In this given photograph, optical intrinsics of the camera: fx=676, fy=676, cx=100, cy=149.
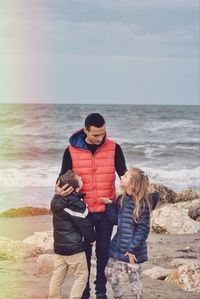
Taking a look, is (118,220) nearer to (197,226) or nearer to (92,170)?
(92,170)

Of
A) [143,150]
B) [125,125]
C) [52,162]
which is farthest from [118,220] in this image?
[125,125]

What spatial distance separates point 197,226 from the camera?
10656mm

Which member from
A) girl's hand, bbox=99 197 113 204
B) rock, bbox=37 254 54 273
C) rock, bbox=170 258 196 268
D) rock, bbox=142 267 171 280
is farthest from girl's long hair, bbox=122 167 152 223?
rock, bbox=170 258 196 268

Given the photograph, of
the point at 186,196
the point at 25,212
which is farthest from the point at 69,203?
the point at 186,196

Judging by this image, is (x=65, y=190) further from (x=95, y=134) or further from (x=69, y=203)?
(x=95, y=134)

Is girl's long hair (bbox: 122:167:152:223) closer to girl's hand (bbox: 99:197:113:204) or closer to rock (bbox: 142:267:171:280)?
girl's hand (bbox: 99:197:113:204)

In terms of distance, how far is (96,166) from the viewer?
18.6 feet

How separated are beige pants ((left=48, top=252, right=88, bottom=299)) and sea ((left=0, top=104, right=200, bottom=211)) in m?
8.94

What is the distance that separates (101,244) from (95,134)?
0.96 metres

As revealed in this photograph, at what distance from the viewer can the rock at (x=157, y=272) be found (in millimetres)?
7338

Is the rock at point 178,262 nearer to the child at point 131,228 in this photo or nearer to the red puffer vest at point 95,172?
the child at point 131,228

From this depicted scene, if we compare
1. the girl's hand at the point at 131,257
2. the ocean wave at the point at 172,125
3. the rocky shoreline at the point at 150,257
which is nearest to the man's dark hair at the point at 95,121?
the girl's hand at the point at 131,257

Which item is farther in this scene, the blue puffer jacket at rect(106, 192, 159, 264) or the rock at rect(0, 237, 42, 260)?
the rock at rect(0, 237, 42, 260)

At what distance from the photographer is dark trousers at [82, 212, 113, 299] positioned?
573cm
